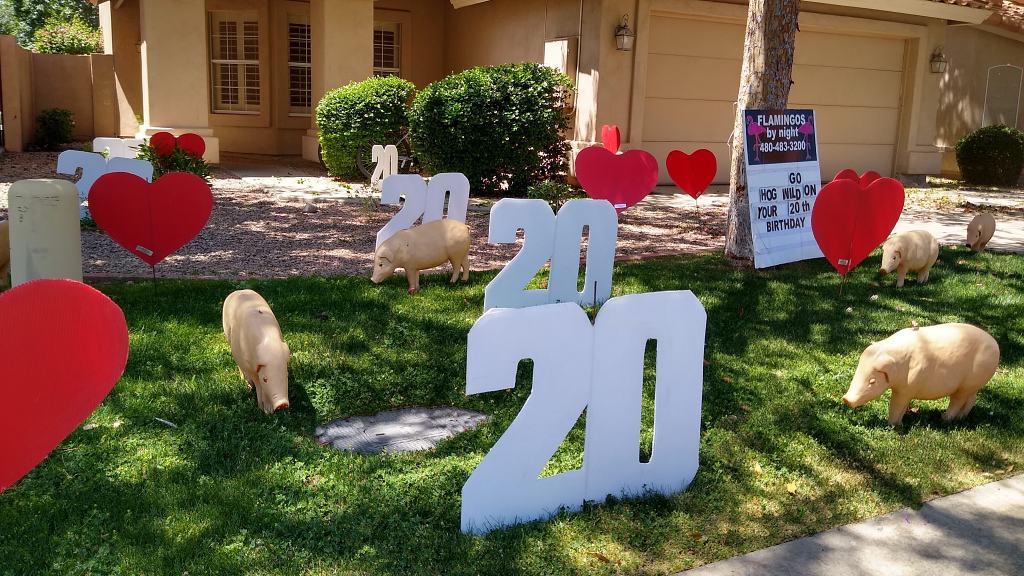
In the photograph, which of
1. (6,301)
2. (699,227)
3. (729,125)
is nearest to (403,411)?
(6,301)

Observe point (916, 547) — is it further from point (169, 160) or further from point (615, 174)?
point (169, 160)

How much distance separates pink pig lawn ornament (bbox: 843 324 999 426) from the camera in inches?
160

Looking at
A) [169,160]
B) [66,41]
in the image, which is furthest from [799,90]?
[66,41]

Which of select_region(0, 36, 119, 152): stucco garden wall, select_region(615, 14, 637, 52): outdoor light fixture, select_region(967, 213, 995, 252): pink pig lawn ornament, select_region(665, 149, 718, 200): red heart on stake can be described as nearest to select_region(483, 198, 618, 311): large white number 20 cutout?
select_region(665, 149, 718, 200): red heart on stake

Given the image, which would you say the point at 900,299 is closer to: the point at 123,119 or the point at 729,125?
the point at 729,125

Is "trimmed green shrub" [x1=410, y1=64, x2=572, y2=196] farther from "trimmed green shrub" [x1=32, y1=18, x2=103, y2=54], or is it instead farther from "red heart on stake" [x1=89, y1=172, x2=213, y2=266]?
"trimmed green shrub" [x1=32, y1=18, x2=103, y2=54]

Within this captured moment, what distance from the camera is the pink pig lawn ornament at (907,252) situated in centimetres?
687

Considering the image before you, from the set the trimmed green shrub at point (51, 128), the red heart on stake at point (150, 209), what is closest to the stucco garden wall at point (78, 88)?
the trimmed green shrub at point (51, 128)

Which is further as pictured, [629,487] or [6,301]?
[629,487]

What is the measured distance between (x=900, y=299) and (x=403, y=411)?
4277 mm

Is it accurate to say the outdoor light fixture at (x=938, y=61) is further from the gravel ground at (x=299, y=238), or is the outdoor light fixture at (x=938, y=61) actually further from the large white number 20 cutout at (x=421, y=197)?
the large white number 20 cutout at (x=421, y=197)

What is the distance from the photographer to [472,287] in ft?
21.9

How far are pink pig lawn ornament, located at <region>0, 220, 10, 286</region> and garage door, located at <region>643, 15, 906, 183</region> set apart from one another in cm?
997

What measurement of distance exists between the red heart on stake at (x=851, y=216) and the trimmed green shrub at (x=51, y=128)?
15690 millimetres
